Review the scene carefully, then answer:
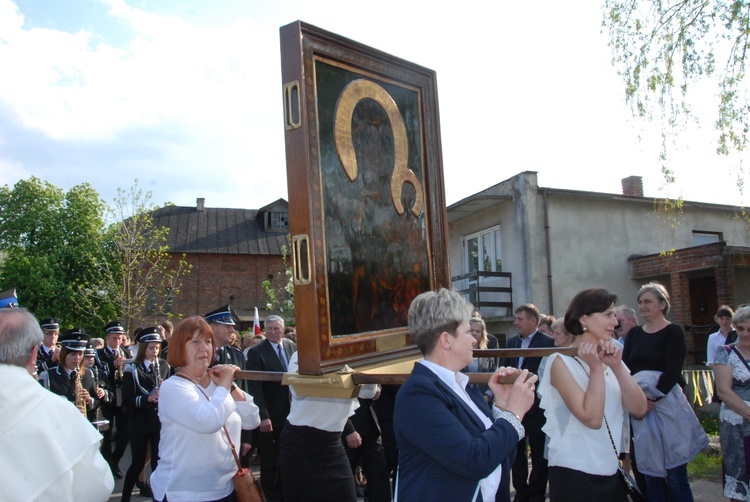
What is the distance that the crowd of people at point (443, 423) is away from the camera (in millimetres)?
2471

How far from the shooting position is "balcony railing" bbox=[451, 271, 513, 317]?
19547 millimetres

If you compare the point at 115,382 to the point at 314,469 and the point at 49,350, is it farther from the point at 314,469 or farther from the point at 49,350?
the point at 314,469

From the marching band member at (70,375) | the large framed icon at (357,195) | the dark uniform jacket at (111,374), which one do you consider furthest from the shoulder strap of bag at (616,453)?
the dark uniform jacket at (111,374)

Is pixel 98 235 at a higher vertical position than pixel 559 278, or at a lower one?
higher

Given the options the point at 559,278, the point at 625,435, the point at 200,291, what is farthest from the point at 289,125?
the point at 200,291

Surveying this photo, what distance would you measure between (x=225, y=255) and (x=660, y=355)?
38241 mm

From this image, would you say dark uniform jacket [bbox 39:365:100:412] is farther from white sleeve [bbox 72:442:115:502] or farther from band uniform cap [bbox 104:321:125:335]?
white sleeve [bbox 72:442:115:502]

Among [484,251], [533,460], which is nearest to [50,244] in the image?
[484,251]

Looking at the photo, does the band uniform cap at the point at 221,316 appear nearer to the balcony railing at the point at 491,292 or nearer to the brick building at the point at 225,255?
the balcony railing at the point at 491,292

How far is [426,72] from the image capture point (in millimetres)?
3826

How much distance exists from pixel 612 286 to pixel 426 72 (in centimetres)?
1770

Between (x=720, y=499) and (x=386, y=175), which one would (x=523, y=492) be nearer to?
(x=720, y=499)

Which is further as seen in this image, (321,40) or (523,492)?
(523,492)

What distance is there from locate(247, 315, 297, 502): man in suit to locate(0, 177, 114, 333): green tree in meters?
30.8
